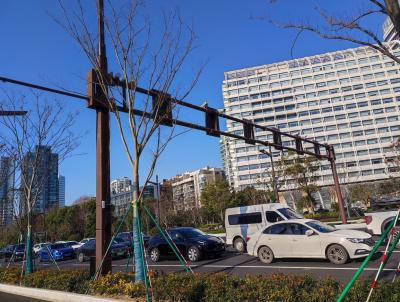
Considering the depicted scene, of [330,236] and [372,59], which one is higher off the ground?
[372,59]

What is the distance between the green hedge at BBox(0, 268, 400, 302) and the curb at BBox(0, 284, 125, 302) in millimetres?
330

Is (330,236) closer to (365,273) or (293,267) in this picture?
(293,267)

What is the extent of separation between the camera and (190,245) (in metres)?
16.2

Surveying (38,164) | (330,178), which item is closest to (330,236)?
(38,164)

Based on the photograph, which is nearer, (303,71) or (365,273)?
(365,273)

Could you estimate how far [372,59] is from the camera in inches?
4203

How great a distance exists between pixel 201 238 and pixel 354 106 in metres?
100

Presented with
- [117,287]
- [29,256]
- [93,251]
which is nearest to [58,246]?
[93,251]

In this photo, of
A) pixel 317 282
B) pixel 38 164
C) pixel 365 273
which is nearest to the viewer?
pixel 317 282

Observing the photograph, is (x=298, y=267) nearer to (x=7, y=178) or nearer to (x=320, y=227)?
(x=320, y=227)

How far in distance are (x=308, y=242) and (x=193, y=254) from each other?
5649mm

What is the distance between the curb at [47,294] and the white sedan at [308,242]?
711 cm

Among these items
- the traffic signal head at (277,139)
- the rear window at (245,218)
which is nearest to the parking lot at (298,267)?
the rear window at (245,218)

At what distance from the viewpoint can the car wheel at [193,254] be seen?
51.8 feet
